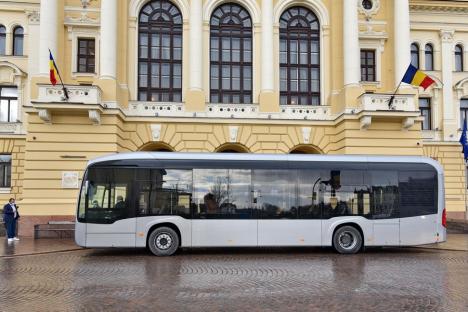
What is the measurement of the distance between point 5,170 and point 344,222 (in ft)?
81.6

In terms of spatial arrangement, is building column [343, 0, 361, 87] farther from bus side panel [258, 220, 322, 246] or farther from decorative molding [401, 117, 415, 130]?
bus side panel [258, 220, 322, 246]

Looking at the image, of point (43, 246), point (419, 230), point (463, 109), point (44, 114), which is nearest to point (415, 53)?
point (463, 109)

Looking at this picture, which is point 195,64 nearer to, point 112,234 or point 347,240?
point 112,234

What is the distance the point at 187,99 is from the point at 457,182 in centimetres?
2140

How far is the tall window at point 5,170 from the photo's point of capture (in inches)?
1289

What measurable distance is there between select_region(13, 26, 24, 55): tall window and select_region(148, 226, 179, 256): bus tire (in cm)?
2270

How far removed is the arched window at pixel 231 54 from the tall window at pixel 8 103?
592 inches

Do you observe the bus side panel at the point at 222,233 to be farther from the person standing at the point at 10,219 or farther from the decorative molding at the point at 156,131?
the decorative molding at the point at 156,131

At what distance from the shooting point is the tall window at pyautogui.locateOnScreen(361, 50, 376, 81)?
94.1 ft

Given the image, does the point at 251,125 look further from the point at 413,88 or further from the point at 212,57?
the point at 413,88

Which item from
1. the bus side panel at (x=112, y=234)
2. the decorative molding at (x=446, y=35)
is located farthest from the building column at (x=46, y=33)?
the decorative molding at (x=446, y=35)

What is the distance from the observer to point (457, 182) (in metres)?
35.2

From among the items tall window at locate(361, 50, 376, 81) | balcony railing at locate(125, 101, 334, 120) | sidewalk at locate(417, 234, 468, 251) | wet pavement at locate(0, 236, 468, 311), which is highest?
tall window at locate(361, 50, 376, 81)

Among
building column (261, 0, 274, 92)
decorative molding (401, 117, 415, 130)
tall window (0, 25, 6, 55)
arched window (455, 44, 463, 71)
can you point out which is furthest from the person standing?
arched window (455, 44, 463, 71)
